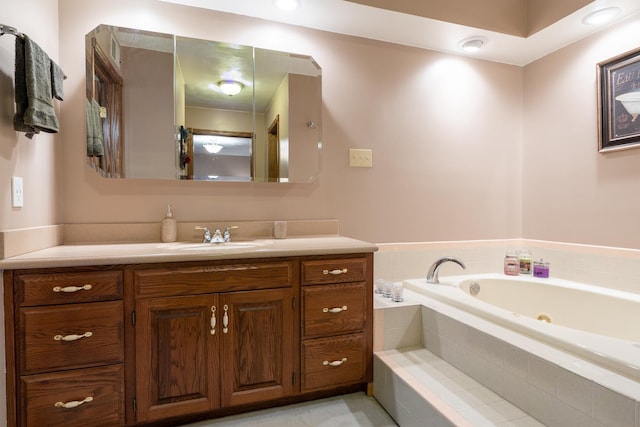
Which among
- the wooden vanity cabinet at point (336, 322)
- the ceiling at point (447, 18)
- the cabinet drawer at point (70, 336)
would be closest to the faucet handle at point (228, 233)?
the wooden vanity cabinet at point (336, 322)

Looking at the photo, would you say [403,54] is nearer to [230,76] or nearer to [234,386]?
[230,76]

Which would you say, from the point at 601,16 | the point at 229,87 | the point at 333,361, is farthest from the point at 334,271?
the point at 601,16

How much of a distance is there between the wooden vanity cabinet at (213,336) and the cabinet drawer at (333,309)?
0.08 meters

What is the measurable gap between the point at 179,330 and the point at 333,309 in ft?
2.32

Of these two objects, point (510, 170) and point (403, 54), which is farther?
point (510, 170)

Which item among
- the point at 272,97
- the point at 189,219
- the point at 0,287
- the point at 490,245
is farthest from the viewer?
the point at 490,245

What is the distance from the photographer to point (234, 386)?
147 centimetres

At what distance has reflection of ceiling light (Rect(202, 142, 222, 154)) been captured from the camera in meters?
1.89

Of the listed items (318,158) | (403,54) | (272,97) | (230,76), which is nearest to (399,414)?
(318,158)

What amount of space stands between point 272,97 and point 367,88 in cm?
66

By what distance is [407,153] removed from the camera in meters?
2.31

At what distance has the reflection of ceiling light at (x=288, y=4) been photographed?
5.90 ft

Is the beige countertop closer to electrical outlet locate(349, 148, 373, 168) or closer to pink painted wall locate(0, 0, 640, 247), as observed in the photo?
pink painted wall locate(0, 0, 640, 247)

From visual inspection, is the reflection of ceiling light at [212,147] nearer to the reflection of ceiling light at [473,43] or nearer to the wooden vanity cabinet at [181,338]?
the wooden vanity cabinet at [181,338]
